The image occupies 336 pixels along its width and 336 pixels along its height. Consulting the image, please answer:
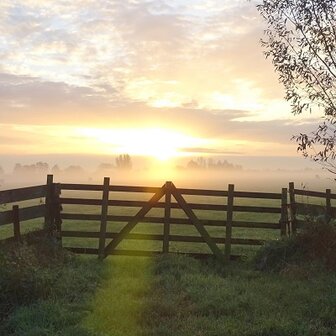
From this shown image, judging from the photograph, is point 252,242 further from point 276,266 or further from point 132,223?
point 132,223

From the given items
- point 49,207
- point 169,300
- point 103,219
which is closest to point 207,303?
point 169,300

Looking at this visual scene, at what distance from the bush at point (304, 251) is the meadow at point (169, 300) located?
16.3 inches

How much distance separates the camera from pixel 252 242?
13867 mm

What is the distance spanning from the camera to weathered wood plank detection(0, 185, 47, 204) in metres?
11.5

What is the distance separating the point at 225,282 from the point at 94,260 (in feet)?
13.9

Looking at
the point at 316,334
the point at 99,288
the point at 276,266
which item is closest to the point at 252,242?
the point at 276,266

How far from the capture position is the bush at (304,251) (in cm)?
1158

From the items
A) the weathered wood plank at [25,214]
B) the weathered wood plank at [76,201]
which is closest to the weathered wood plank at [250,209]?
the weathered wood plank at [76,201]

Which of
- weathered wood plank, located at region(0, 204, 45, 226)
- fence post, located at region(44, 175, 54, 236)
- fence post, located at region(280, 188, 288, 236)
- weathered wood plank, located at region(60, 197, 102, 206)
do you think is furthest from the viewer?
fence post, located at region(280, 188, 288, 236)

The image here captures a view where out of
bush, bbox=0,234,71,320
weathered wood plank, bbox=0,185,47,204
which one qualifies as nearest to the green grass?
bush, bbox=0,234,71,320

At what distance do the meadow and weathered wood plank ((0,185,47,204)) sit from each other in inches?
79.5

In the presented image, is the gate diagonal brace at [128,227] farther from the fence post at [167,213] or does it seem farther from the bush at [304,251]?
the bush at [304,251]

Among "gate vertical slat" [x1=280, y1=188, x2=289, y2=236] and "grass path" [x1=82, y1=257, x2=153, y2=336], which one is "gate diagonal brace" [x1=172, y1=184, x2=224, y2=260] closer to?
"grass path" [x1=82, y1=257, x2=153, y2=336]

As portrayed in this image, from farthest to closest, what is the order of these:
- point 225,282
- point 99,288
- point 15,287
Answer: point 225,282 → point 99,288 → point 15,287
